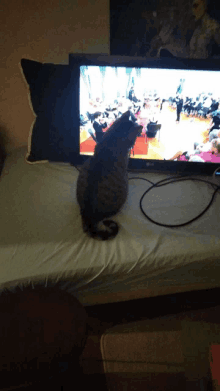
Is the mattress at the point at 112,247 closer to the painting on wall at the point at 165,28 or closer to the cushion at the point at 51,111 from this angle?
the cushion at the point at 51,111

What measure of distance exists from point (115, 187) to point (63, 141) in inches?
17.3

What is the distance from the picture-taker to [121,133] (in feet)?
3.18

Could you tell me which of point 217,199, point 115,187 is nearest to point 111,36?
point 115,187

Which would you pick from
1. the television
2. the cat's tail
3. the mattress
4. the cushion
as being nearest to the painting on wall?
the television

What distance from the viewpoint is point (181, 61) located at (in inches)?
41.8

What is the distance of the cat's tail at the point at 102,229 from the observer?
3.16 feet

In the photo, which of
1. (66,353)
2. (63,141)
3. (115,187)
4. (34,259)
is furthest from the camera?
(63,141)

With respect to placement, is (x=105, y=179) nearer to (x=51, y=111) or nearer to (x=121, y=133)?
(x=121, y=133)

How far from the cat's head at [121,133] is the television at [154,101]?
0.12 meters

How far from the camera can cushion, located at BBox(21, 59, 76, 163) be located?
1.16 m

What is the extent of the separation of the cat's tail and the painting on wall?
794mm

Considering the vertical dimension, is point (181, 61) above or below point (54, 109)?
above

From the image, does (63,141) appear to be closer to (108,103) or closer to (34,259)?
(108,103)

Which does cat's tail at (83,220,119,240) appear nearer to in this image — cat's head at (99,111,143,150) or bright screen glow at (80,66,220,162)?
cat's head at (99,111,143,150)
